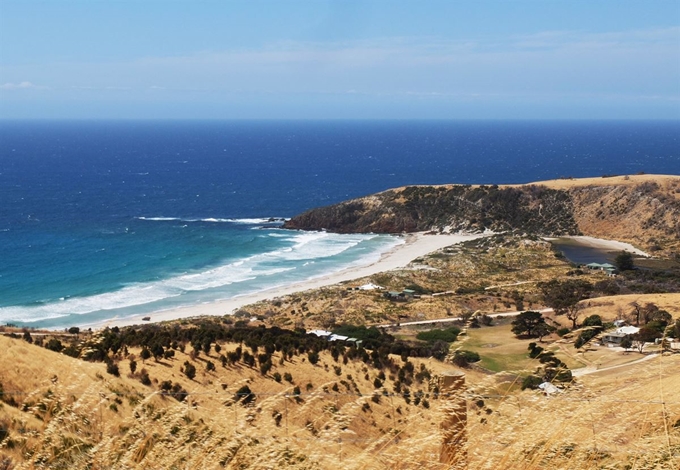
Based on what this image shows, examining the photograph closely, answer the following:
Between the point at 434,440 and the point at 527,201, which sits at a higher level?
the point at 434,440

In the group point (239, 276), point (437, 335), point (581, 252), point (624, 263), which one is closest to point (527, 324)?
point (437, 335)

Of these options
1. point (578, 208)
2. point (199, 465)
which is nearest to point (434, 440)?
point (199, 465)

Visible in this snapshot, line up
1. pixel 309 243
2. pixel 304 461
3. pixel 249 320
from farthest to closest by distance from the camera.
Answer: pixel 309 243, pixel 249 320, pixel 304 461

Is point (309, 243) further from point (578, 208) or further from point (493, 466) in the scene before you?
point (493, 466)

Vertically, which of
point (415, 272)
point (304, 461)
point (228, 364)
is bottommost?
point (415, 272)

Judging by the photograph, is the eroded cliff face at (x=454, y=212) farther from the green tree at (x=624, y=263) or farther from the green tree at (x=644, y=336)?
the green tree at (x=644, y=336)

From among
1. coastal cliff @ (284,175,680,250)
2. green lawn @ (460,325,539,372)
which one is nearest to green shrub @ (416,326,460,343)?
green lawn @ (460,325,539,372)
